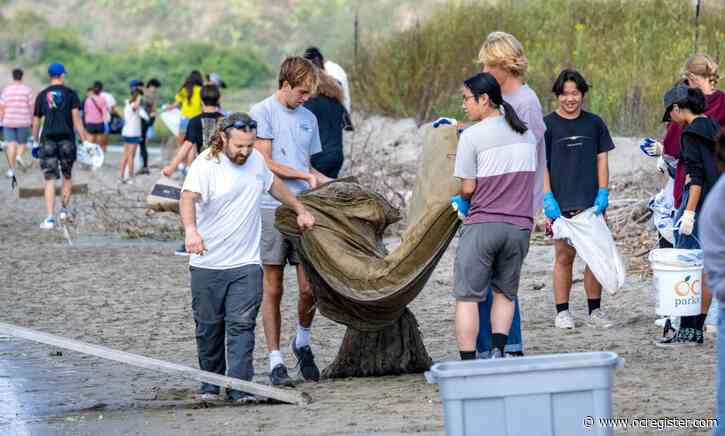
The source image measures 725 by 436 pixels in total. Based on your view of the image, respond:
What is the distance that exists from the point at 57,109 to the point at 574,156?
8.59m

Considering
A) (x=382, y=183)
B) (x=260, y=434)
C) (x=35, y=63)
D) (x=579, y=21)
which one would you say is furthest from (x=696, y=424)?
(x=35, y=63)

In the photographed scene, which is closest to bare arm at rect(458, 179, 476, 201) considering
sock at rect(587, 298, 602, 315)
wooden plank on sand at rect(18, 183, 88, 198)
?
sock at rect(587, 298, 602, 315)

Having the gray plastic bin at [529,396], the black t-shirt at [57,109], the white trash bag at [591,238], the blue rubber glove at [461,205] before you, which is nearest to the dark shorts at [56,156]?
the black t-shirt at [57,109]

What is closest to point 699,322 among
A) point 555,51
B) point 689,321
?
point 689,321

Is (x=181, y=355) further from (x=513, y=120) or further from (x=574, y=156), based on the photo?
(x=513, y=120)

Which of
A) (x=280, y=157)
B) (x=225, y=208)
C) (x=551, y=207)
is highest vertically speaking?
(x=280, y=157)

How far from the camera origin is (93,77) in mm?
50750

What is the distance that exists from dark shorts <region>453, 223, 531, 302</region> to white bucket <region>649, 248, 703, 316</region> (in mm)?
1405

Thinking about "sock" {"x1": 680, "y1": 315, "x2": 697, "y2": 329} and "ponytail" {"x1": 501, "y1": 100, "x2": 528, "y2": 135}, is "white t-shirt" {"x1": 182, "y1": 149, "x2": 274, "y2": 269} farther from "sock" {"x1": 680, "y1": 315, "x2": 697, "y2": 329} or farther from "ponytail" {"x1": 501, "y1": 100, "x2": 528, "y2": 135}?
"sock" {"x1": 680, "y1": 315, "x2": 697, "y2": 329}

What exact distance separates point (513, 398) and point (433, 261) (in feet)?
9.88

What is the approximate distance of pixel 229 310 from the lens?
7652 mm

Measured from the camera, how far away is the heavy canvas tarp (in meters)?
7.92

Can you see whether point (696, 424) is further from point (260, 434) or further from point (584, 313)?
point (584, 313)

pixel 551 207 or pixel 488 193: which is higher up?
pixel 488 193
